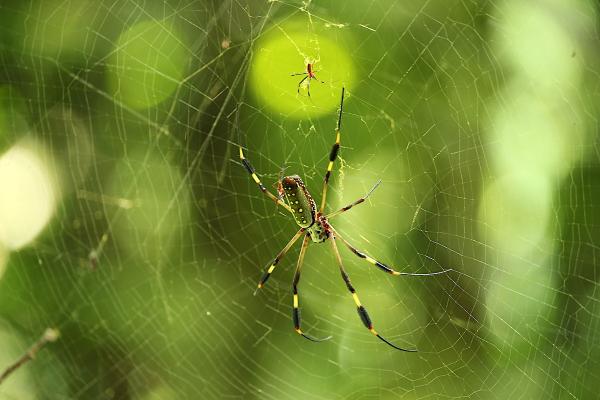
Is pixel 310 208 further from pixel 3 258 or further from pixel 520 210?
pixel 3 258

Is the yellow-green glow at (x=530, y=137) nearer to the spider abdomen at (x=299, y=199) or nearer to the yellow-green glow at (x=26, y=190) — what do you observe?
the spider abdomen at (x=299, y=199)

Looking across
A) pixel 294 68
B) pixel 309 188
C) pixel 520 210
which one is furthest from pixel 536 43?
pixel 309 188

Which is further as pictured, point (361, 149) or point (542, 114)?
point (361, 149)

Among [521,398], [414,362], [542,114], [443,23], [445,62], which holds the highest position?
[443,23]

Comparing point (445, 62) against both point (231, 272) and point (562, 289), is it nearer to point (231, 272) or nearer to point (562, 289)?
point (562, 289)

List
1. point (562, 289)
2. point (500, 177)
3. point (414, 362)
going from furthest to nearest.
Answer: point (414, 362) → point (500, 177) → point (562, 289)

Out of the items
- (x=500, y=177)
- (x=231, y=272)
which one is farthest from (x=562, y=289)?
(x=231, y=272)

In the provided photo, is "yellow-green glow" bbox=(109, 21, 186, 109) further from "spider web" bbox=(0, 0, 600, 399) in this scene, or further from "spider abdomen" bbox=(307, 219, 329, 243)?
"spider abdomen" bbox=(307, 219, 329, 243)
